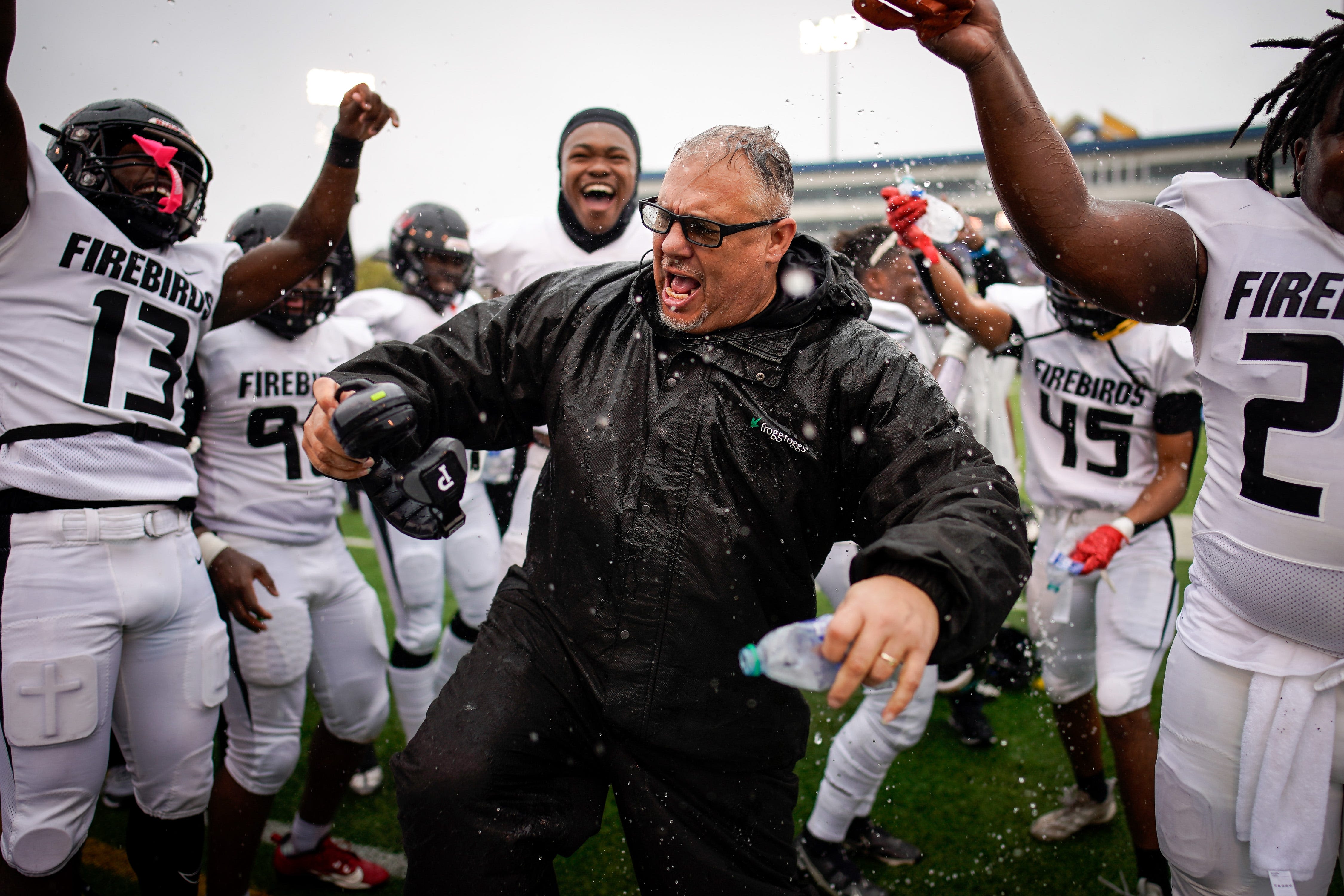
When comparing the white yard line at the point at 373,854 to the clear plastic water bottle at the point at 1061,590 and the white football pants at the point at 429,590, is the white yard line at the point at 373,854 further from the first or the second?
the clear plastic water bottle at the point at 1061,590

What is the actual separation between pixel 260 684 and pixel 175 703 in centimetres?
53

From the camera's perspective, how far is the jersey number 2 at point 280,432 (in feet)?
11.3

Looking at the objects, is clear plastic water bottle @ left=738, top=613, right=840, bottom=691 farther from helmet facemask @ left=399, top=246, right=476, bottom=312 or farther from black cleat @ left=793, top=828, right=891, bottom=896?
helmet facemask @ left=399, top=246, right=476, bottom=312

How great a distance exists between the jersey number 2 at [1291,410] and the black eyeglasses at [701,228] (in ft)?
3.80

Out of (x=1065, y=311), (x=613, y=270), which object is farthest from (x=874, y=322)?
(x=613, y=270)

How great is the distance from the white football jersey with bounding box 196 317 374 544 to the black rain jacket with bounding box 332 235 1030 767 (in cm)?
154

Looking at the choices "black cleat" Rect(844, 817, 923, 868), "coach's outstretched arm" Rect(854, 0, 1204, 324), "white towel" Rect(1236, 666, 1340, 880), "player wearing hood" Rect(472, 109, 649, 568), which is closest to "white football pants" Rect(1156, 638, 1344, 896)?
"white towel" Rect(1236, 666, 1340, 880)

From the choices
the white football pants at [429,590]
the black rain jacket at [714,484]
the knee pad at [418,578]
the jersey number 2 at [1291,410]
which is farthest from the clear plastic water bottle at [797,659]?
the knee pad at [418,578]

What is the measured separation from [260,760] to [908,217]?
3.22 m

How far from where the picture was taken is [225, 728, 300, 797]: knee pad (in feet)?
10.4

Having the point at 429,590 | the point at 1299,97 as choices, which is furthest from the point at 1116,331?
the point at 429,590

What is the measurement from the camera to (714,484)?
203 centimetres

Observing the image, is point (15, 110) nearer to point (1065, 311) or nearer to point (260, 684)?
point (260, 684)

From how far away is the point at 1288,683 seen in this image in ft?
6.34
